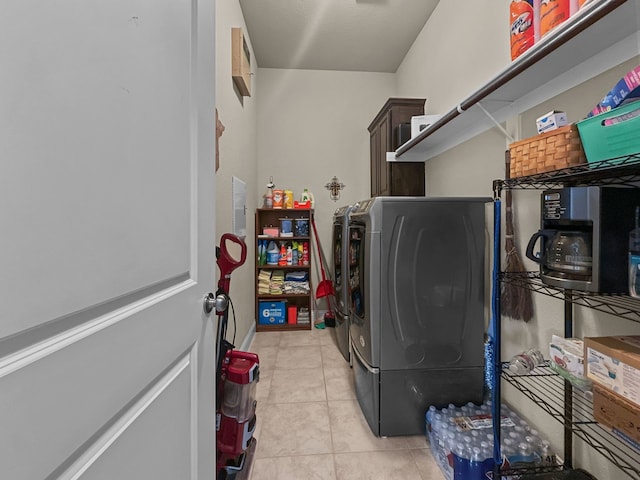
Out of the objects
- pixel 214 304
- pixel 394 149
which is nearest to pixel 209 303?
pixel 214 304

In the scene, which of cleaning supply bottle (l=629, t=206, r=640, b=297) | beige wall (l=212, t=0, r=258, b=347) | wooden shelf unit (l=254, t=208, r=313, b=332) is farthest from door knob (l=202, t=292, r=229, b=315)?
wooden shelf unit (l=254, t=208, r=313, b=332)

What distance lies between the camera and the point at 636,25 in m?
0.97

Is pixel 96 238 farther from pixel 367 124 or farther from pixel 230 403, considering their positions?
pixel 367 124

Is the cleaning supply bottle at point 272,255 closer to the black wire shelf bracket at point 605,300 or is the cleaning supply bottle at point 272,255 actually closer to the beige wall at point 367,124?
the beige wall at point 367,124

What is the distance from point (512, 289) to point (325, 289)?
88.2 inches

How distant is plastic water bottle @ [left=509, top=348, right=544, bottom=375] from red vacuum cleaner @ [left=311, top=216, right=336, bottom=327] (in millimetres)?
2283

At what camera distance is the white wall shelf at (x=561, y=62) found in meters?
0.91

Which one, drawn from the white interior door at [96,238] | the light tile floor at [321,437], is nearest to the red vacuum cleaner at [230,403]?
the light tile floor at [321,437]

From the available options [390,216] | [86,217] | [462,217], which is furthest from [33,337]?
[462,217]

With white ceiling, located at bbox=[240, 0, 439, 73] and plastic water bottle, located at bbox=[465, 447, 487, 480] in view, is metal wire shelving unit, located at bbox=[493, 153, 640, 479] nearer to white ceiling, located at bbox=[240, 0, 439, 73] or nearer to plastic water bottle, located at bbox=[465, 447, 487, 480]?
plastic water bottle, located at bbox=[465, 447, 487, 480]

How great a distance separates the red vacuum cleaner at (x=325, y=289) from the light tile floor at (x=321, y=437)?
3.19 feet

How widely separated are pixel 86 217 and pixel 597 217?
4.07ft

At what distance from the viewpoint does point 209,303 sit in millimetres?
868

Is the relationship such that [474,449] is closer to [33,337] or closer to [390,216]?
[390,216]
